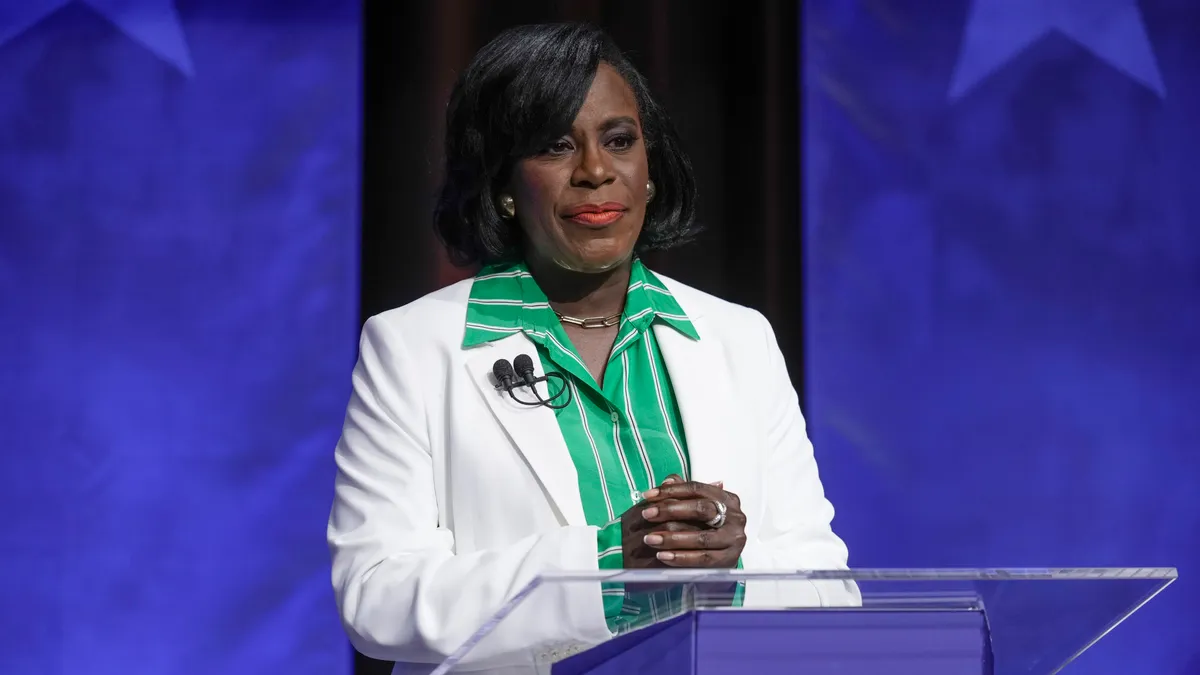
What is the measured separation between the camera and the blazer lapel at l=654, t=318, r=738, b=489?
6.19ft

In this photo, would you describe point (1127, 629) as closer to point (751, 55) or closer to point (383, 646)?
point (751, 55)

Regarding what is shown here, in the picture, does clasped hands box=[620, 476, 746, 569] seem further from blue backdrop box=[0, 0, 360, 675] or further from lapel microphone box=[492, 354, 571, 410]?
blue backdrop box=[0, 0, 360, 675]

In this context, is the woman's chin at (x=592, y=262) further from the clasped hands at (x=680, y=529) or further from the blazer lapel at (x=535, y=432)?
the clasped hands at (x=680, y=529)

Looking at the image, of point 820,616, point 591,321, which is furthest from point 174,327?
point 820,616

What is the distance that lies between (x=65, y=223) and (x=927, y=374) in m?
1.87

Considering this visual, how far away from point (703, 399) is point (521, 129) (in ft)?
1.52

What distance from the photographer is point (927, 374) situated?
2.99m

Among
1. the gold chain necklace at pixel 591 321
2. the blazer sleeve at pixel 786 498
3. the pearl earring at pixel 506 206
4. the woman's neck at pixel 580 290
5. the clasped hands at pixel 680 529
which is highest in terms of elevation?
the pearl earring at pixel 506 206

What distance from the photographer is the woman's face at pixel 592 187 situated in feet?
6.45

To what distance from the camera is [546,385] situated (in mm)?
1906

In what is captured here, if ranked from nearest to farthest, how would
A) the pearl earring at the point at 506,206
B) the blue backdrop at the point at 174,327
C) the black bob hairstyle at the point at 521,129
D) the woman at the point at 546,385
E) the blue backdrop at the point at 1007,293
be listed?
the woman at the point at 546,385 < the black bob hairstyle at the point at 521,129 < the pearl earring at the point at 506,206 < the blue backdrop at the point at 174,327 < the blue backdrop at the point at 1007,293

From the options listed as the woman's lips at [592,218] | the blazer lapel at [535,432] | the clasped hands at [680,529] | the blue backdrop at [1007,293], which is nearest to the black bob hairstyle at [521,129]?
Result: the woman's lips at [592,218]

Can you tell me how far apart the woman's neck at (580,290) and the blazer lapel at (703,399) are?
0.09 m

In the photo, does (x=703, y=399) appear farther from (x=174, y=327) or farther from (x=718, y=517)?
(x=174, y=327)
